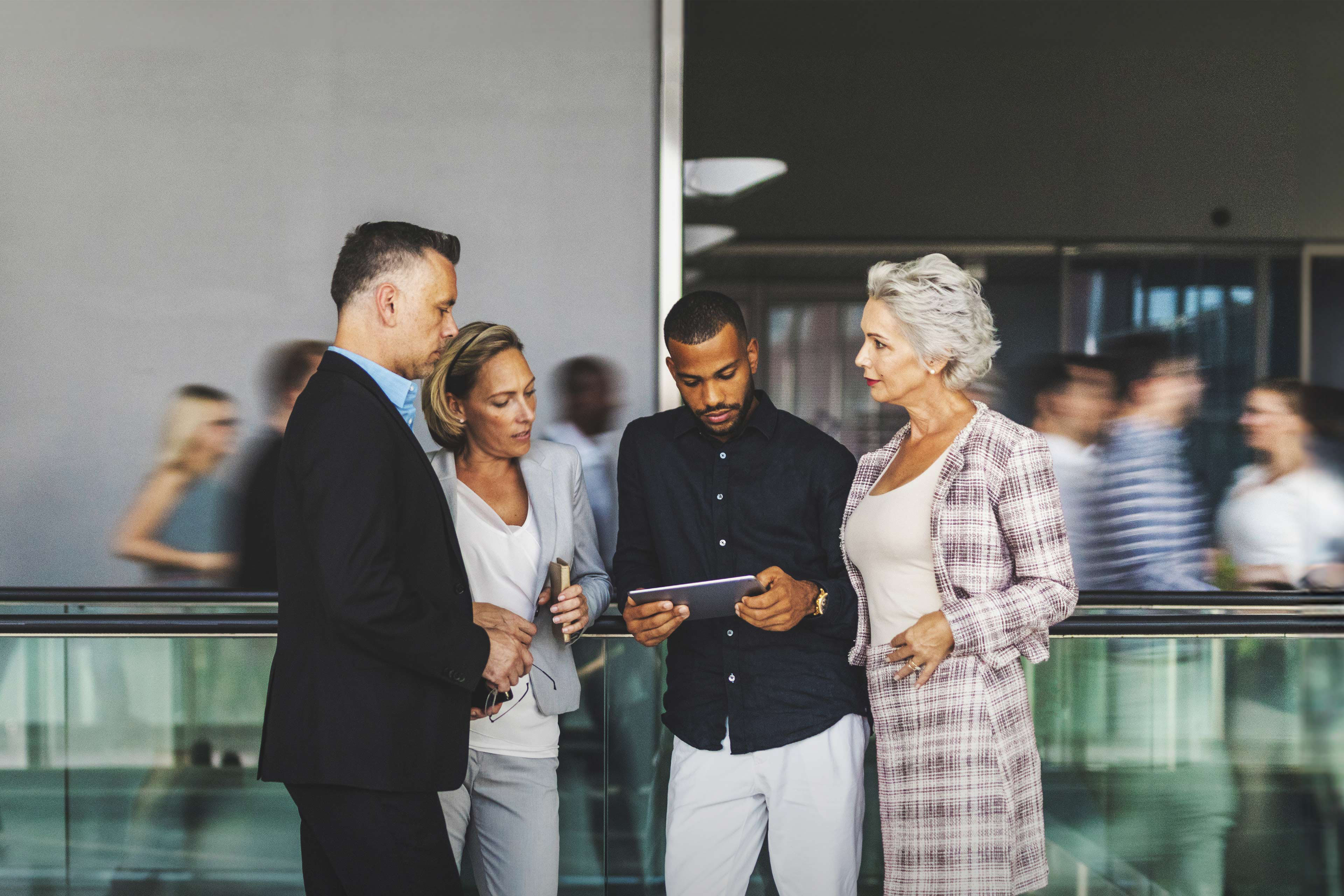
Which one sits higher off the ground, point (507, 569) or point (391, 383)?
point (391, 383)

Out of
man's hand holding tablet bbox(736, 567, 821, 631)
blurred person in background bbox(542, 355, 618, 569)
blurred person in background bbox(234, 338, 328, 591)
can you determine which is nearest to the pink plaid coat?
man's hand holding tablet bbox(736, 567, 821, 631)

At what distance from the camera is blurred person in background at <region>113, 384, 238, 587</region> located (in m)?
4.12

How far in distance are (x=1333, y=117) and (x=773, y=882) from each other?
358 centimetres

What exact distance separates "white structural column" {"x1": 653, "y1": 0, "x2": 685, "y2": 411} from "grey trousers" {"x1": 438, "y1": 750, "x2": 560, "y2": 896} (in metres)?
1.67

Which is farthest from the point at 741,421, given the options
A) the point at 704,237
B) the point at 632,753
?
the point at 704,237

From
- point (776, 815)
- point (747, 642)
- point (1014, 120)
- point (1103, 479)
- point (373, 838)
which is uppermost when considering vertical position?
point (1014, 120)

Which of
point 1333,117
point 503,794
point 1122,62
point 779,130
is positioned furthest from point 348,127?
point 1333,117

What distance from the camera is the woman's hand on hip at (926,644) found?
7.54 feet

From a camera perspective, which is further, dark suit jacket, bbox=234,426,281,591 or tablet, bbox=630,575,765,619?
dark suit jacket, bbox=234,426,281,591

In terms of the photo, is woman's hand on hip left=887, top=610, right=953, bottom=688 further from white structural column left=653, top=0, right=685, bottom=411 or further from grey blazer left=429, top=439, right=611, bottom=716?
white structural column left=653, top=0, right=685, bottom=411

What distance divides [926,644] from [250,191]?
3120 millimetres

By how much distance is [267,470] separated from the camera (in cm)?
414

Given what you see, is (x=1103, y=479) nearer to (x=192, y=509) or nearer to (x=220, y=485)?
(x=220, y=485)

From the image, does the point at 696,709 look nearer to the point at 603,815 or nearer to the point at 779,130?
the point at 603,815
